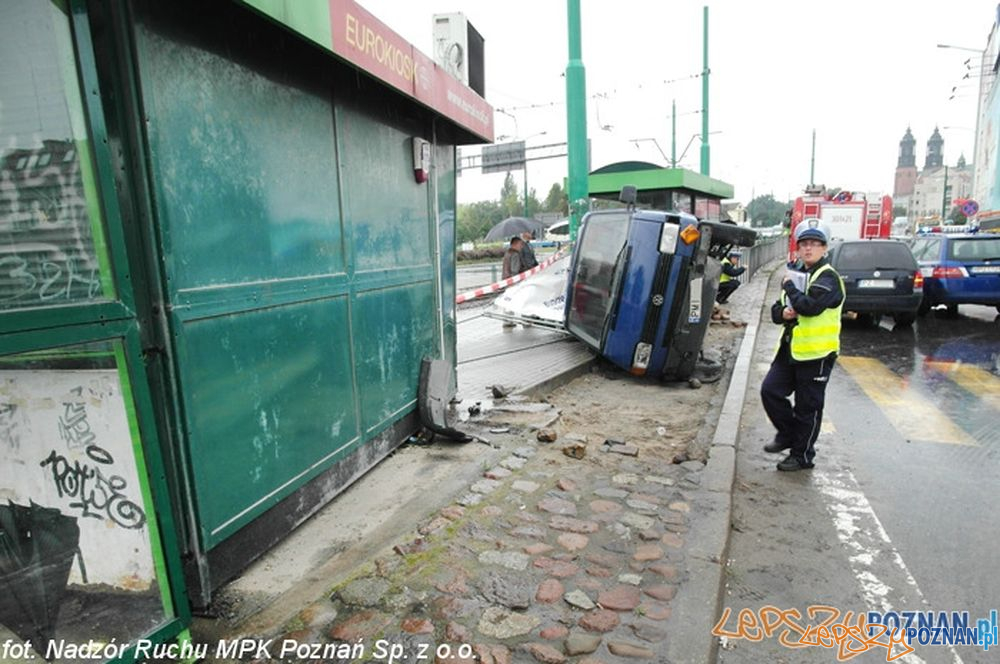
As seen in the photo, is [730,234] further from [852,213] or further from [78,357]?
[852,213]

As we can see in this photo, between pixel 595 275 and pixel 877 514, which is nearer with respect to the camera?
pixel 877 514

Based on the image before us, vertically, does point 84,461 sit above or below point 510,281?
above

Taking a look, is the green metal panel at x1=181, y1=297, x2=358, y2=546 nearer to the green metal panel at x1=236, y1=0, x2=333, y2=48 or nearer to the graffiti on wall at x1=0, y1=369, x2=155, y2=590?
the graffiti on wall at x1=0, y1=369, x2=155, y2=590

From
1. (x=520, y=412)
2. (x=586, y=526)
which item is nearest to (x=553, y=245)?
(x=520, y=412)

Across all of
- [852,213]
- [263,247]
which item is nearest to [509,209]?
[852,213]

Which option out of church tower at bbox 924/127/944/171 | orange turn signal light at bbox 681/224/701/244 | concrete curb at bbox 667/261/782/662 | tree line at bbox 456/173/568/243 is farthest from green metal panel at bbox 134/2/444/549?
church tower at bbox 924/127/944/171

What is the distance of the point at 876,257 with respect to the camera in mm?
11227

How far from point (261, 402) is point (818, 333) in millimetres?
3885

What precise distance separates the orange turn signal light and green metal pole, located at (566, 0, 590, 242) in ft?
20.1

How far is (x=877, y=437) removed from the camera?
5.58 m

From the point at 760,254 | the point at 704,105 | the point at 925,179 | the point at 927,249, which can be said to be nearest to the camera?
the point at 927,249

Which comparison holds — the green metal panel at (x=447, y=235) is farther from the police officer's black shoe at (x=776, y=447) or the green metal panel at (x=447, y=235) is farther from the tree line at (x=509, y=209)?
the tree line at (x=509, y=209)

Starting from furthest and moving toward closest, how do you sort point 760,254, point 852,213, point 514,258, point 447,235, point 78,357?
point 760,254 < point 852,213 < point 514,258 < point 447,235 < point 78,357

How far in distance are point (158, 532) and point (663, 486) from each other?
3102mm
